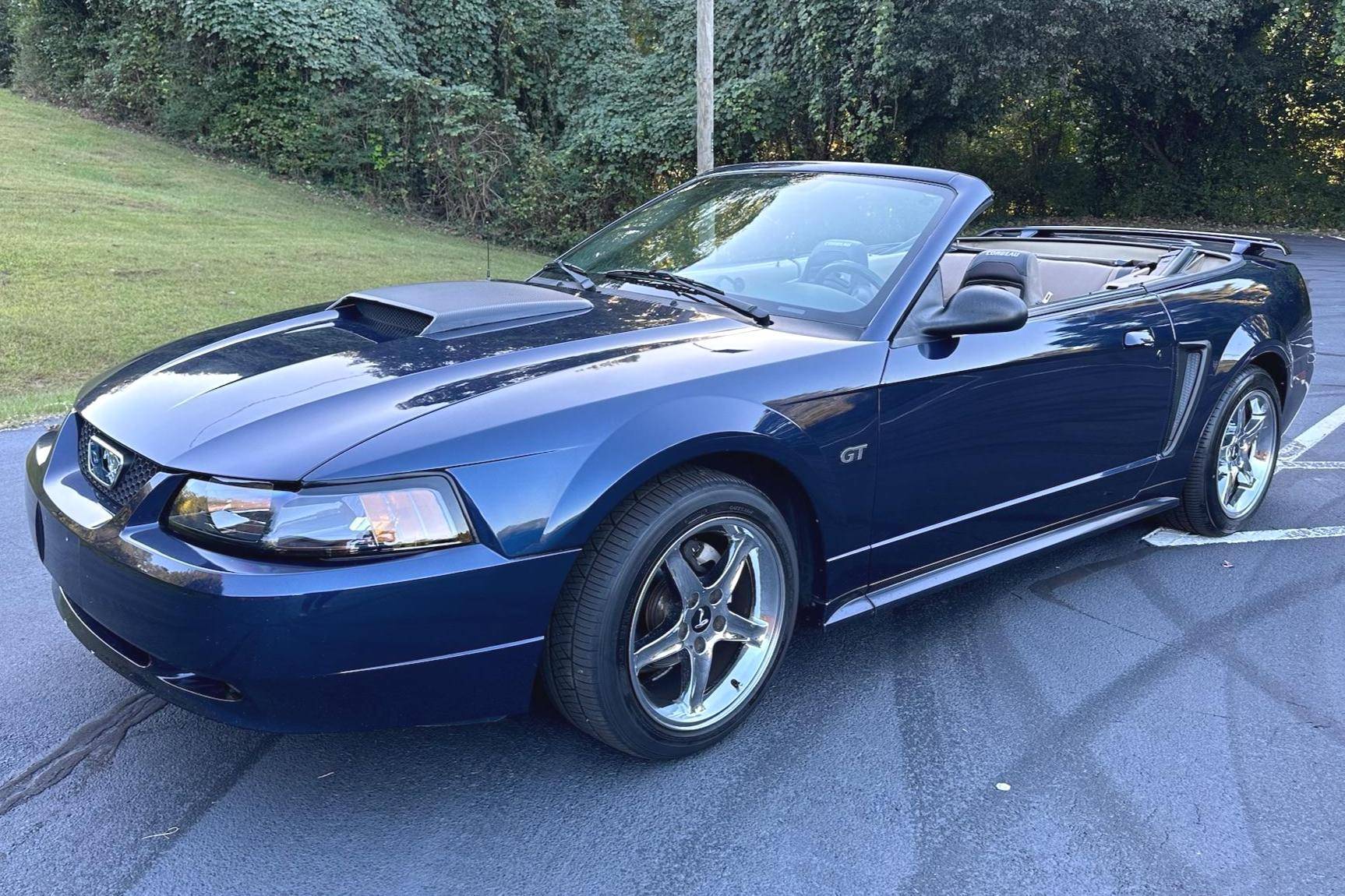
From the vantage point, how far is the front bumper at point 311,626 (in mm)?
2156

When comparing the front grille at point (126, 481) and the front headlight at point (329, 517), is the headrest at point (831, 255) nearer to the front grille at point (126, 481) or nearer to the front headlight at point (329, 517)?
the front headlight at point (329, 517)

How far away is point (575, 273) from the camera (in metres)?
3.83

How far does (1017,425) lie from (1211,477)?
5.13 ft

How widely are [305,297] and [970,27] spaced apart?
36.1 feet

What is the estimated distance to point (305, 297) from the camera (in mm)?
9891

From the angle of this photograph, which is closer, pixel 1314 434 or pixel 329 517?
pixel 329 517

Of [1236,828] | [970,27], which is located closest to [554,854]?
[1236,828]

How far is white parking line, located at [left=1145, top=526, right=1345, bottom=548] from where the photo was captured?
15.1ft

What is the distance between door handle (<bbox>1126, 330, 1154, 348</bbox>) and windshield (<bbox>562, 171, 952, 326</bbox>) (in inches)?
35.4

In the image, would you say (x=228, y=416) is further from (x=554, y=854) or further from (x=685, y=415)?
(x=554, y=854)

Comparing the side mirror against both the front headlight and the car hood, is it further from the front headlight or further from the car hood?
the front headlight

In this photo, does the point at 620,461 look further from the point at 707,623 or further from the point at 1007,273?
the point at 1007,273

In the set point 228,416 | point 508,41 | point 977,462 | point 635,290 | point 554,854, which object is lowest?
point 554,854

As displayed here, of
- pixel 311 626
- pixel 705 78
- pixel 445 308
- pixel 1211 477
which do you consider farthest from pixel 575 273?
pixel 705 78
